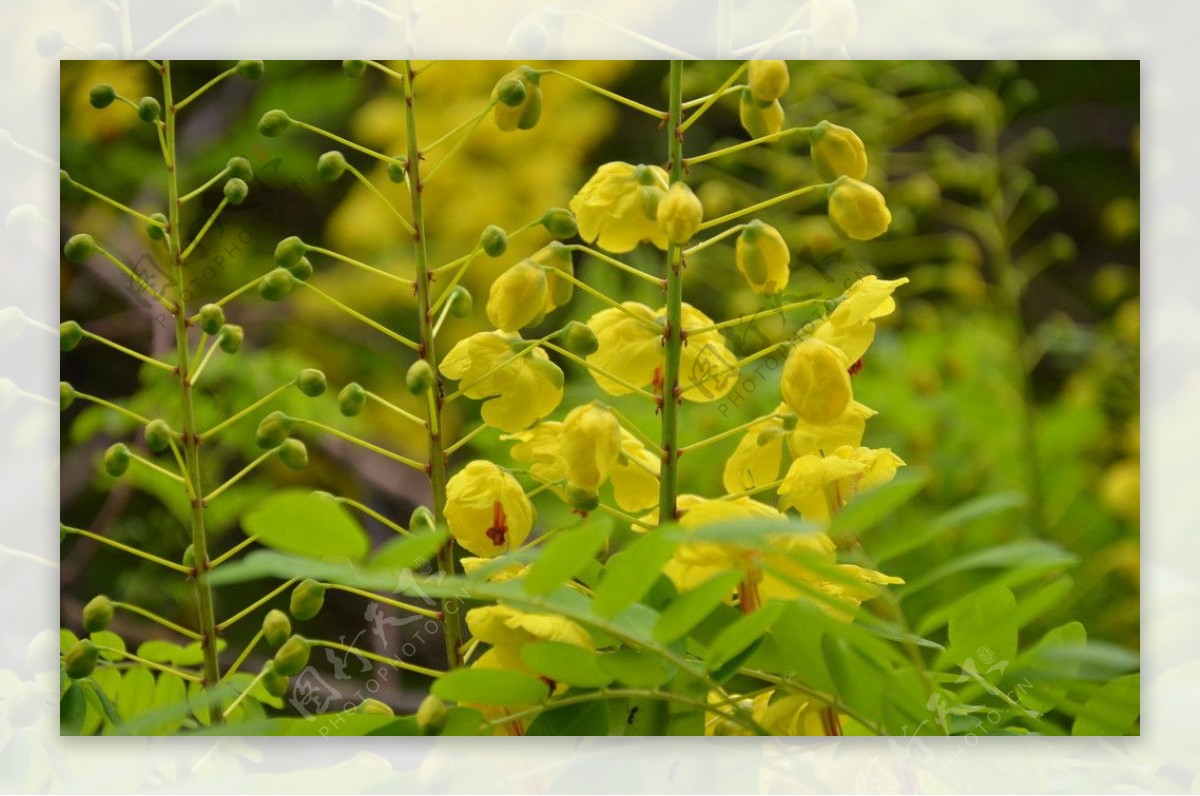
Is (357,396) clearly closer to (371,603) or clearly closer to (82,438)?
(371,603)

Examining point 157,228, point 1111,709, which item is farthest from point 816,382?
point 157,228

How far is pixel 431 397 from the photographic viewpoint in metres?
1.10

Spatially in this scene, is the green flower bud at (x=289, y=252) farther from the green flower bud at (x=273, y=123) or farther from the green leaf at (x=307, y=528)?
the green leaf at (x=307, y=528)

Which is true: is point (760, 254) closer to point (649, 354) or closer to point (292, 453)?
point (649, 354)

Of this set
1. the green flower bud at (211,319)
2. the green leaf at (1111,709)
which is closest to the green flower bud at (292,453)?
the green flower bud at (211,319)

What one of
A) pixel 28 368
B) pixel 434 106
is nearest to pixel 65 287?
pixel 28 368

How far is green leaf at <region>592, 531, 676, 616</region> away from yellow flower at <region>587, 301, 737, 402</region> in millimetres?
206

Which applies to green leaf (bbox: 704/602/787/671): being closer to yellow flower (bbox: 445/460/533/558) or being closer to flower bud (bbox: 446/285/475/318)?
yellow flower (bbox: 445/460/533/558)

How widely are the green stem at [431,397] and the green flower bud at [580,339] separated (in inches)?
5.1

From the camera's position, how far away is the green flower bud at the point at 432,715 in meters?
0.98

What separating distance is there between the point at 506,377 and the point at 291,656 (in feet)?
0.91

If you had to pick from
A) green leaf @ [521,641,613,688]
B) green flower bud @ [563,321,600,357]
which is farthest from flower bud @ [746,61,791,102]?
green leaf @ [521,641,613,688]

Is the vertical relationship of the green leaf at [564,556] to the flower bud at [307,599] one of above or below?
above

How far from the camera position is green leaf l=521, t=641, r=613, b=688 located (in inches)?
37.4
